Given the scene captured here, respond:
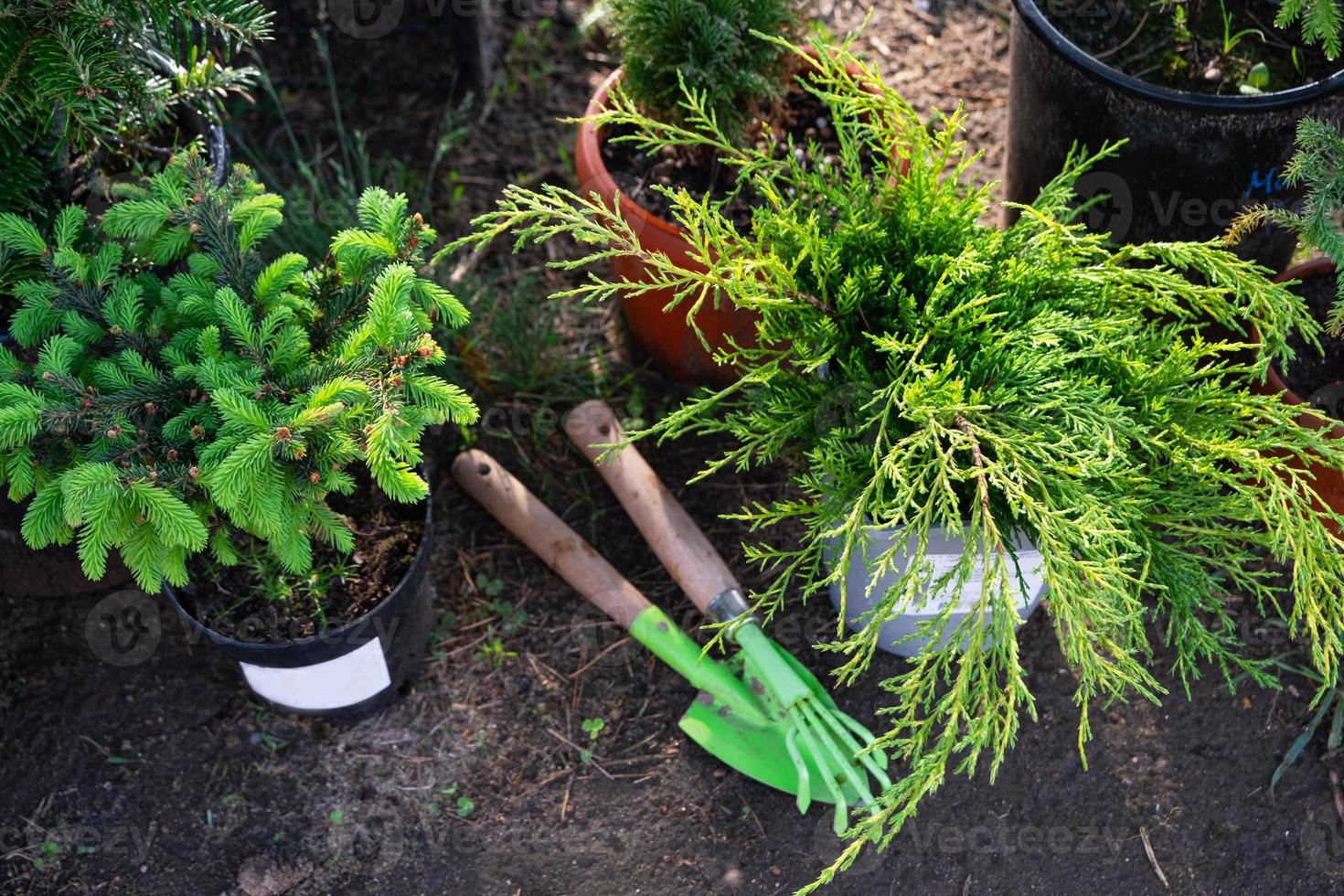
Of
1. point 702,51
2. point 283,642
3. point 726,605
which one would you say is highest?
point 702,51

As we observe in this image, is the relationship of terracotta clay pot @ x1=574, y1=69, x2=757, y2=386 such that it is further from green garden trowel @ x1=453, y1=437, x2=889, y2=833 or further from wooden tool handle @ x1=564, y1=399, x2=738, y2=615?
green garden trowel @ x1=453, y1=437, x2=889, y2=833

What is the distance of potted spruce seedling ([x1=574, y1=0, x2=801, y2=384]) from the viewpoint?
7.46 ft

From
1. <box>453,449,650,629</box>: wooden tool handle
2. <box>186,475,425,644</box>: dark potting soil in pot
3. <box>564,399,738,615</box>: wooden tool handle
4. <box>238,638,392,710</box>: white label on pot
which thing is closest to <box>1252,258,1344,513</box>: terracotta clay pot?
<box>564,399,738,615</box>: wooden tool handle

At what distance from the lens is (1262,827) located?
217cm

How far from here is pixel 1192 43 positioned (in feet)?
8.05

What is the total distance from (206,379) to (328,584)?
551 millimetres

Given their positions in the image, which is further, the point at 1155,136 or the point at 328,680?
the point at 1155,136

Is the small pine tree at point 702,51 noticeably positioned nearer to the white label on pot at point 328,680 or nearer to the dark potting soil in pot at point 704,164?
the dark potting soil in pot at point 704,164

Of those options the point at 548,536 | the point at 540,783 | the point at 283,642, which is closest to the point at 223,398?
the point at 283,642

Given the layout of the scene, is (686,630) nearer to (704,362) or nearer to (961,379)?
(704,362)

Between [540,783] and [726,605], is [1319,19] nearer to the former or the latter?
[726,605]

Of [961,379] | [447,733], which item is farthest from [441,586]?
[961,379]

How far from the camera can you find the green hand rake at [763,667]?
2105 mm

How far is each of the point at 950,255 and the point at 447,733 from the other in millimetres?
1312
